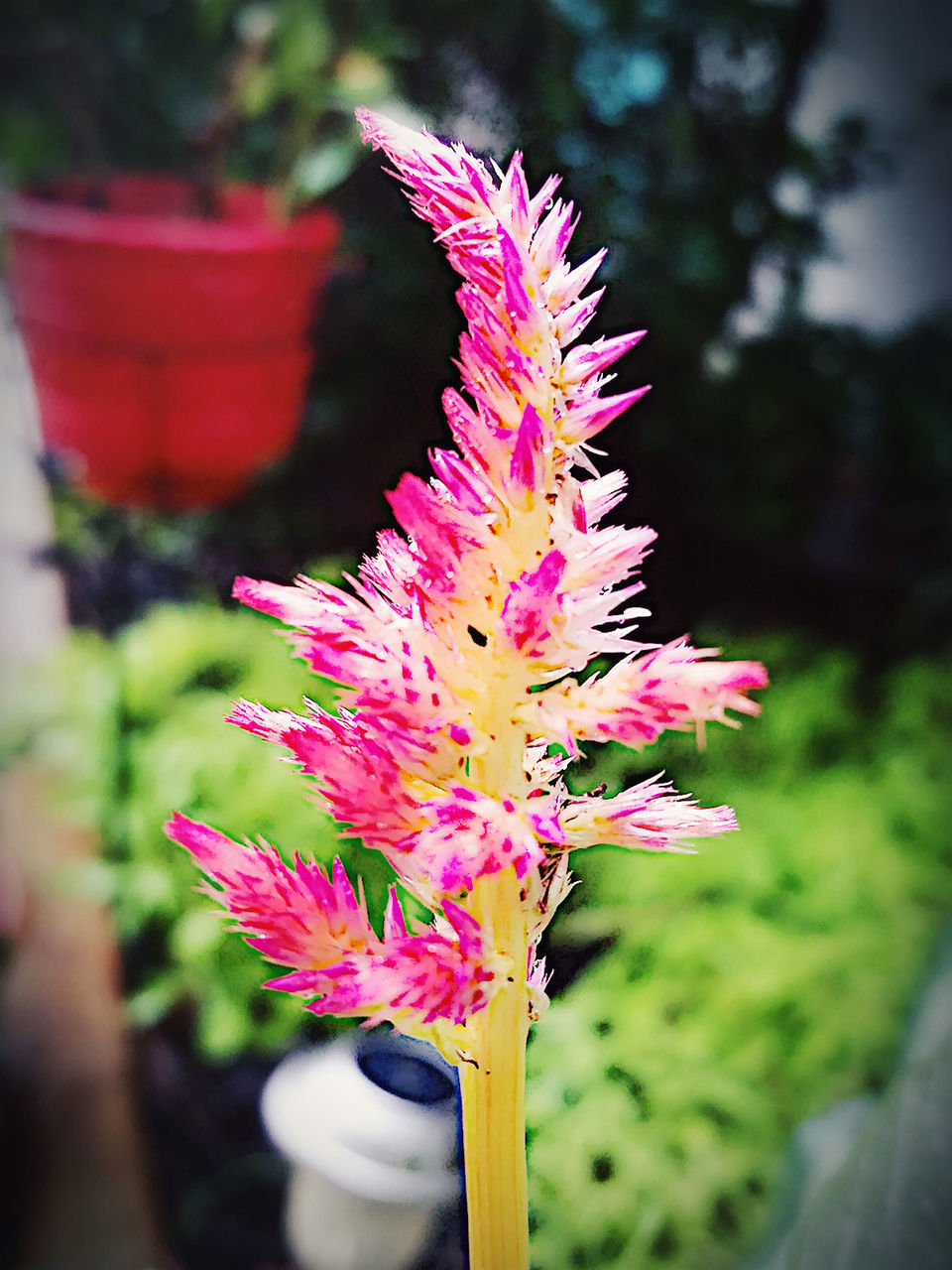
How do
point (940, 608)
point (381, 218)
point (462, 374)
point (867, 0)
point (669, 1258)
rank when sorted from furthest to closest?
point (940, 608) → point (867, 0) → point (381, 218) → point (669, 1258) → point (462, 374)

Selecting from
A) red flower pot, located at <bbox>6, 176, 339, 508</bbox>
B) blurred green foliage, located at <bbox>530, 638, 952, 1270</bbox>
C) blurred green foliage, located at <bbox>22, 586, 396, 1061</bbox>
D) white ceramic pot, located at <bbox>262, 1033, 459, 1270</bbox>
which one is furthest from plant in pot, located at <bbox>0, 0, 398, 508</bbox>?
white ceramic pot, located at <bbox>262, 1033, 459, 1270</bbox>

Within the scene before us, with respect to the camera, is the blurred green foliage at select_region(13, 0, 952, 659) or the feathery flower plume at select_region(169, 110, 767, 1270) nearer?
the feathery flower plume at select_region(169, 110, 767, 1270)

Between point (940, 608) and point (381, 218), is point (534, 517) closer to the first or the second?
point (381, 218)

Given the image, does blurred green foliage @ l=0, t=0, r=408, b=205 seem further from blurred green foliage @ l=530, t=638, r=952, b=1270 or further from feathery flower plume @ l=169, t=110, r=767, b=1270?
feathery flower plume @ l=169, t=110, r=767, b=1270

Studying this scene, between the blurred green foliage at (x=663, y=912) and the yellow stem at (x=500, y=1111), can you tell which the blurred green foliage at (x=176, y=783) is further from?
the yellow stem at (x=500, y=1111)

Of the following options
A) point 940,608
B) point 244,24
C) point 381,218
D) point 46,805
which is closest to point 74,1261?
point 46,805
